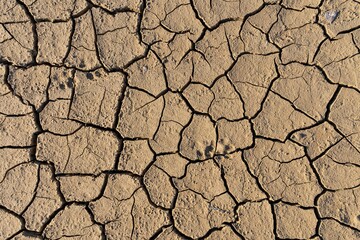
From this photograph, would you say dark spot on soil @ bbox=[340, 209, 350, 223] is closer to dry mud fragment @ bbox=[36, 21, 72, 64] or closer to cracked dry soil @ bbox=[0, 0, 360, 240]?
cracked dry soil @ bbox=[0, 0, 360, 240]

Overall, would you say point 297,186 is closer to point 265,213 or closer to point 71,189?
point 265,213

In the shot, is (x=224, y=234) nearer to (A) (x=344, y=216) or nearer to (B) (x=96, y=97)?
(A) (x=344, y=216)

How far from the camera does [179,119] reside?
3.36 m

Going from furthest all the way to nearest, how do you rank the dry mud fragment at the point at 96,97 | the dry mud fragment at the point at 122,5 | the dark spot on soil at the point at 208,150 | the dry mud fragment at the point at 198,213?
1. the dry mud fragment at the point at 122,5
2. the dry mud fragment at the point at 96,97
3. the dark spot on soil at the point at 208,150
4. the dry mud fragment at the point at 198,213

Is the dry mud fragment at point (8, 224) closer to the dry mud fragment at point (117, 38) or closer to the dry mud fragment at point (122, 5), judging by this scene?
the dry mud fragment at point (117, 38)

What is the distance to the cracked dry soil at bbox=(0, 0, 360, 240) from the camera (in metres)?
3.19

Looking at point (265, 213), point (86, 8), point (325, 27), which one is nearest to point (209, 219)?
point (265, 213)

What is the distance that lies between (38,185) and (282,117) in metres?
2.10

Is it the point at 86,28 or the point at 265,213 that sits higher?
the point at 86,28

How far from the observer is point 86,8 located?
3551 millimetres

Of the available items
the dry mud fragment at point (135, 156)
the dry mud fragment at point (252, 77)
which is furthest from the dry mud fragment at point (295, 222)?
the dry mud fragment at point (135, 156)

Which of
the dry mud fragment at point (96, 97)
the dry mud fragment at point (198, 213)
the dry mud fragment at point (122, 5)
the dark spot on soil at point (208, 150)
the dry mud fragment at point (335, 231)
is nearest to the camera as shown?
the dry mud fragment at point (335, 231)

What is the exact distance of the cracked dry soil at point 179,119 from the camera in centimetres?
319

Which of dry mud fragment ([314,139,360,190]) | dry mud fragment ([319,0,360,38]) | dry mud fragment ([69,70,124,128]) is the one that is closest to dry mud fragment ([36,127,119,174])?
dry mud fragment ([69,70,124,128])
